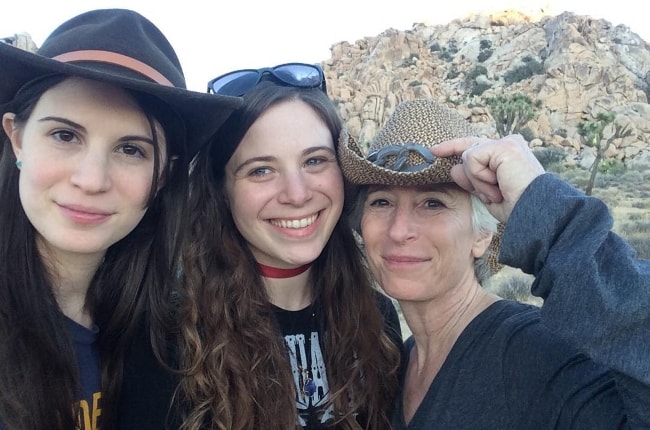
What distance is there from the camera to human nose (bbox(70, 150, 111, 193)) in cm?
204

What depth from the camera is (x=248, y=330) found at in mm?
2584

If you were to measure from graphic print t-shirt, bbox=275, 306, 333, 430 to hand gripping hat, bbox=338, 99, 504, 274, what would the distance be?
0.78 m

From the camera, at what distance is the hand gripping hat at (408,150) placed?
7.96 feet

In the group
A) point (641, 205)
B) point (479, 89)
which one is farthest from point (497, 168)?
point (479, 89)

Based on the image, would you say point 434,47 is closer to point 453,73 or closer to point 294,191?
point 453,73

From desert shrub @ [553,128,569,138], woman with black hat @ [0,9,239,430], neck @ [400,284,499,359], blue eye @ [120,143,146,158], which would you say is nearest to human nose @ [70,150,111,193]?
woman with black hat @ [0,9,239,430]

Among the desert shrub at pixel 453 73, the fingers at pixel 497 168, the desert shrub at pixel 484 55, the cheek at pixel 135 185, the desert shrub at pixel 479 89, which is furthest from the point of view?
the desert shrub at pixel 484 55

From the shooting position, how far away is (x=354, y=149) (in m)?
2.71

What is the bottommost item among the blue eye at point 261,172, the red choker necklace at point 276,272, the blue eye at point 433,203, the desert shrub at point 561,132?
the desert shrub at point 561,132

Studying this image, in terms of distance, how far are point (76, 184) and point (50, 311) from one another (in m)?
0.56

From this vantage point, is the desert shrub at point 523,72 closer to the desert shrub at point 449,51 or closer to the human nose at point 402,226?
the desert shrub at point 449,51

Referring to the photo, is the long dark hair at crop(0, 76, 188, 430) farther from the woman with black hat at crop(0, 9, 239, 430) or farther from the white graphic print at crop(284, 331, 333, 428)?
the white graphic print at crop(284, 331, 333, 428)

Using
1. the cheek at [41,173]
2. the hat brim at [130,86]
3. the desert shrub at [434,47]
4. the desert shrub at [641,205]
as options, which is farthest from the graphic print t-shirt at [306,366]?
the desert shrub at [434,47]

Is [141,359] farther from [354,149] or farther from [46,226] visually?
[354,149]
